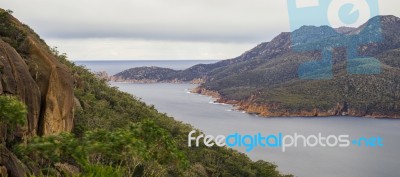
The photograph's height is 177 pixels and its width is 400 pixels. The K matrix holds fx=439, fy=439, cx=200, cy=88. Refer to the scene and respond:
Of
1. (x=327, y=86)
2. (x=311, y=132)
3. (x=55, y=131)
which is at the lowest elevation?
(x=311, y=132)

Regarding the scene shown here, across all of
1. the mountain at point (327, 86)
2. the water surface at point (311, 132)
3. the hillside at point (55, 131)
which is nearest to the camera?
the hillside at point (55, 131)

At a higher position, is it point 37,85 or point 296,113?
point 37,85

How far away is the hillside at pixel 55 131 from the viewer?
20.0 feet

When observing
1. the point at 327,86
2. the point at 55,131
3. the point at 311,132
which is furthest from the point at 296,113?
the point at 55,131

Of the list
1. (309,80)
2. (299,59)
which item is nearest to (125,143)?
(309,80)

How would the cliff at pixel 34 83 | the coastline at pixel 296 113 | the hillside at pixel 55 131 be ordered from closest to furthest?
the hillside at pixel 55 131 < the cliff at pixel 34 83 < the coastline at pixel 296 113

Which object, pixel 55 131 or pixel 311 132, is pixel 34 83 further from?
pixel 311 132

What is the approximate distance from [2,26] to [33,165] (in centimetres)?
840

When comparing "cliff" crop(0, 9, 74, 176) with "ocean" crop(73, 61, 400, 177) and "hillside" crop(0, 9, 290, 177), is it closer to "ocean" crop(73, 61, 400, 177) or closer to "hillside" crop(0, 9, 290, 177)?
"hillside" crop(0, 9, 290, 177)

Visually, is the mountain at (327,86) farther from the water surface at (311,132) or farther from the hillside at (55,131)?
the hillside at (55,131)

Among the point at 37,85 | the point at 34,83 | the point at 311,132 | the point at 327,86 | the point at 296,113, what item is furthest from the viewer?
the point at 327,86

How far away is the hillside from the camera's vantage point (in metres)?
6.10

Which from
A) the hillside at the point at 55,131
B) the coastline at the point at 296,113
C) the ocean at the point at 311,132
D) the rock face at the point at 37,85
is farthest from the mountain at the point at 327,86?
the rock face at the point at 37,85

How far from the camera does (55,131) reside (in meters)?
13.4
